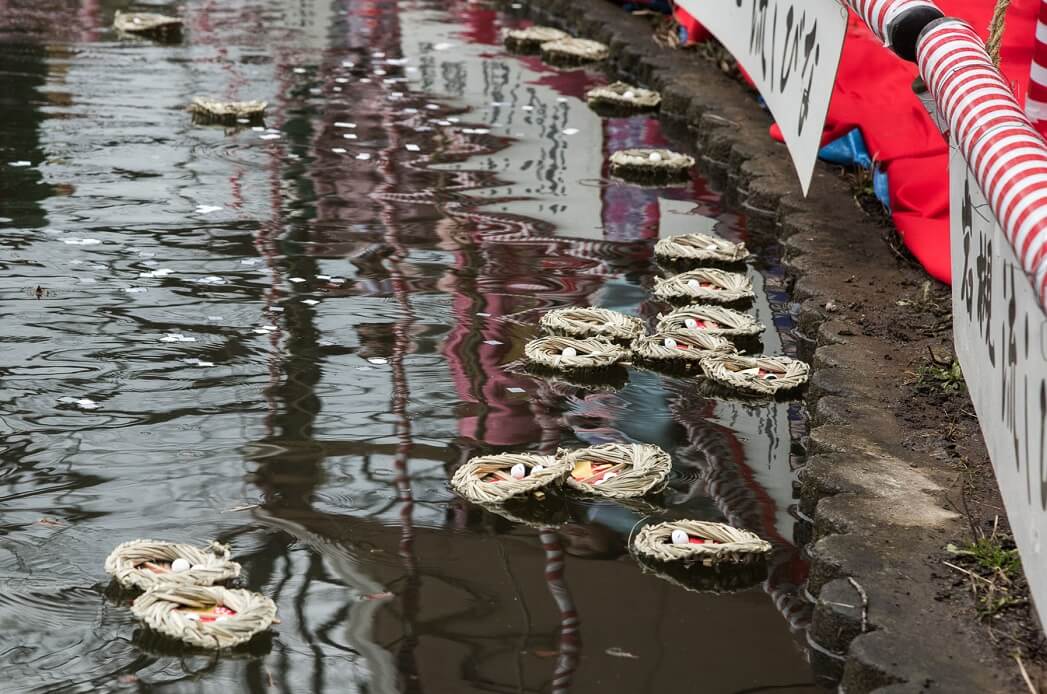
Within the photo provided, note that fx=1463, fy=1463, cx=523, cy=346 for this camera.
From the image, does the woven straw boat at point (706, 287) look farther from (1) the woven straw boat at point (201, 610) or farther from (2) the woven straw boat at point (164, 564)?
(1) the woven straw boat at point (201, 610)

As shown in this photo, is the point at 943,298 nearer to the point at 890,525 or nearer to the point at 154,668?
the point at 890,525

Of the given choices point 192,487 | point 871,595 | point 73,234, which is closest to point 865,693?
point 871,595

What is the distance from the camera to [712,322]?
4.72 metres

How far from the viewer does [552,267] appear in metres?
5.33

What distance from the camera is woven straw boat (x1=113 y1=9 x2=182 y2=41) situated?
9406 millimetres

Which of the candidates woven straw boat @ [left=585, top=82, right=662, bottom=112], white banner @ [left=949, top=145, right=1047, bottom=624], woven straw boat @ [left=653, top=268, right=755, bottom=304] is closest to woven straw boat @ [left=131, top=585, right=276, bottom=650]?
white banner @ [left=949, top=145, right=1047, bottom=624]

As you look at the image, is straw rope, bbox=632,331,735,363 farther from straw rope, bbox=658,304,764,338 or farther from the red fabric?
the red fabric

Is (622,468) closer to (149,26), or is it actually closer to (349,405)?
(349,405)

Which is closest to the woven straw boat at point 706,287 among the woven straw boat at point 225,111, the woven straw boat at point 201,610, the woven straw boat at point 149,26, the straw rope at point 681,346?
the straw rope at point 681,346

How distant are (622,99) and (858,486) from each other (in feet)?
16.5

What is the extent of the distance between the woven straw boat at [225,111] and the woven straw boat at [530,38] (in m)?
2.86

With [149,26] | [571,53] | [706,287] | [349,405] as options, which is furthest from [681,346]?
[149,26]

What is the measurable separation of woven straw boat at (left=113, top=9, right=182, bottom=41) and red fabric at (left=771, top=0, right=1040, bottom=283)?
4.88 m

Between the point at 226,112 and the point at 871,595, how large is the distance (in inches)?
202
